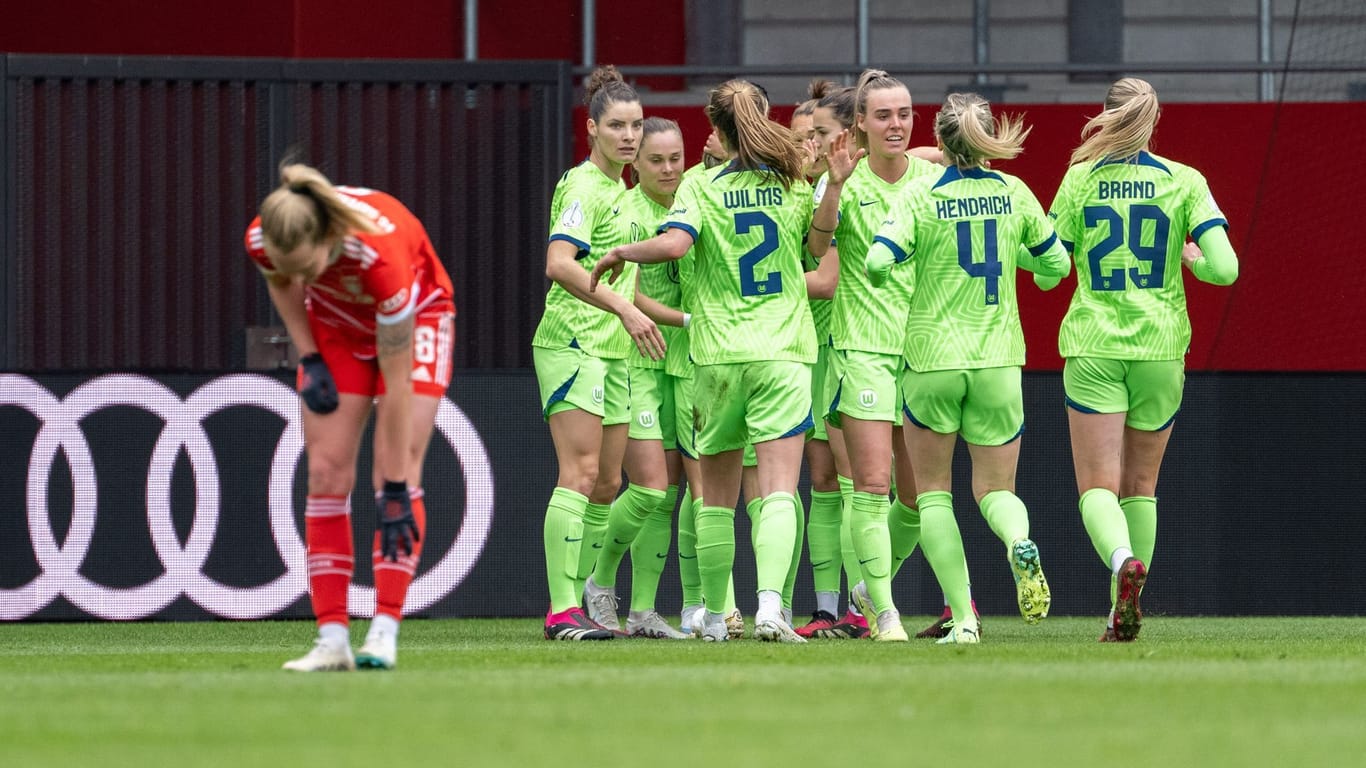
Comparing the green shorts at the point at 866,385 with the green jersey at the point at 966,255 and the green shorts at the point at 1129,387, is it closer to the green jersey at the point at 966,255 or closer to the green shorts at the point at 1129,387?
the green jersey at the point at 966,255

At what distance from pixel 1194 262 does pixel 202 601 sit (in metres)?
5.32

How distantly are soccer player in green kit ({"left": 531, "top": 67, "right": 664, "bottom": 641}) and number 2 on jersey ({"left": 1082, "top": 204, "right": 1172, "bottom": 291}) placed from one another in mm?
1900

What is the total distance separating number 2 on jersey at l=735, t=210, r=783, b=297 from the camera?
754 cm

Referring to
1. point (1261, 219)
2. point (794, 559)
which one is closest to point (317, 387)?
point (794, 559)

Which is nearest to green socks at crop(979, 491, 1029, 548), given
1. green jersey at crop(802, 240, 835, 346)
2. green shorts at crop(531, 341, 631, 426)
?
green jersey at crop(802, 240, 835, 346)

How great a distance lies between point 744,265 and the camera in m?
7.54

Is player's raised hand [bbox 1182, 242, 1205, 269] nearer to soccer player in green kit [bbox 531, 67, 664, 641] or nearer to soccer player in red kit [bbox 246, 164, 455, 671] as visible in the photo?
soccer player in green kit [bbox 531, 67, 664, 641]

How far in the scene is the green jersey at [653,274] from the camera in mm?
8562

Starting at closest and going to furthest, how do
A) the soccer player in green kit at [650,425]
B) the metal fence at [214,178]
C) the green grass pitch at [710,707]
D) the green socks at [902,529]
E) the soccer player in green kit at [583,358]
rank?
the green grass pitch at [710,707] → the soccer player in green kit at [583,358] → the green socks at [902,529] → the soccer player in green kit at [650,425] → the metal fence at [214,178]

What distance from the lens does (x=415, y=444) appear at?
19.5 feet

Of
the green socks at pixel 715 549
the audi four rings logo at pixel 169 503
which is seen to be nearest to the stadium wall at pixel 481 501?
the audi four rings logo at pixel 169 503

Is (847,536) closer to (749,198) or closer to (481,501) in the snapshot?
(749,198)

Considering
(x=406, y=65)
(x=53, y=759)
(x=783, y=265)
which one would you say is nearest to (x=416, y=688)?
(x=53, y=759)

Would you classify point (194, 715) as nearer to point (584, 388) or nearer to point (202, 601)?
point (584, 388)
